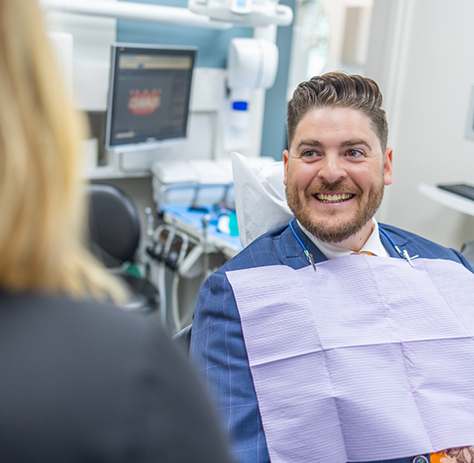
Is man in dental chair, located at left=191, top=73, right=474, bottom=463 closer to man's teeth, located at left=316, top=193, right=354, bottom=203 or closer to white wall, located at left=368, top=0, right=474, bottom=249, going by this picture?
man's teeth, located at left=316, top=193, right=354, bottom=203

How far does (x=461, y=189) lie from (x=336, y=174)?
86cm

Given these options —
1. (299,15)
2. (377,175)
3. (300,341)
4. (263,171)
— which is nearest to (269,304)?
(300,341)

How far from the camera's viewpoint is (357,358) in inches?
45.7

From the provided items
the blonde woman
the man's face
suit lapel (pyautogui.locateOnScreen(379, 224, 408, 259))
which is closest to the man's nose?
the man's face

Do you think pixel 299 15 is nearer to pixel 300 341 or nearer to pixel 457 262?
pixel 457 262

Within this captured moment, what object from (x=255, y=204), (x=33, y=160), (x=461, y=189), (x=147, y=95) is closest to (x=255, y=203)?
(x=255, y=204)

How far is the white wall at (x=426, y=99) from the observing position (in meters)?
2.16

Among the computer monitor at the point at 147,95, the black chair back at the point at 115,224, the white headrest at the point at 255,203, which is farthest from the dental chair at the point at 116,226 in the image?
the white headrest at the point at 255,203

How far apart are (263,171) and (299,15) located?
13.2ft

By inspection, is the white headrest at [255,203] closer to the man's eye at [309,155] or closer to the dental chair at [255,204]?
the dental chair at [255,204]

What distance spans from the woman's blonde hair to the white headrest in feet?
3.88

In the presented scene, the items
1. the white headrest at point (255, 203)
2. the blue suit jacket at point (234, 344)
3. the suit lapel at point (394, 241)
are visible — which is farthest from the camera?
the white headrest at point (255, 203)

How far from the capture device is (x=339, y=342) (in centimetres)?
118

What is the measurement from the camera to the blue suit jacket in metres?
1.09
